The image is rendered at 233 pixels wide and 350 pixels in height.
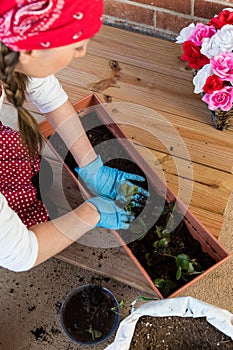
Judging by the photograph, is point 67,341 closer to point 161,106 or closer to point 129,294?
point 129,294

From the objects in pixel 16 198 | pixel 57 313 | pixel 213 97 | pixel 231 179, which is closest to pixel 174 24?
pixel 213 97

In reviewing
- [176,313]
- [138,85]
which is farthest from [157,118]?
[176,313]

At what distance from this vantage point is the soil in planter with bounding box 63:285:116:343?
1198mm

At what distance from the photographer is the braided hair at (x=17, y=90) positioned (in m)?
0.87

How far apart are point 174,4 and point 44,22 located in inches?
36.4

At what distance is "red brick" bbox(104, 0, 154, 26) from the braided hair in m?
0.74

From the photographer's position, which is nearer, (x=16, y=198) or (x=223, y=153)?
(x=16, y=198)

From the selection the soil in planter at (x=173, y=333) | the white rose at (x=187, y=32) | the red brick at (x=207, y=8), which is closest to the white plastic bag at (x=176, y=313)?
the soil in planter at (x=173, y=333)

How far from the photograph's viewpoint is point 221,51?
134 centimetres

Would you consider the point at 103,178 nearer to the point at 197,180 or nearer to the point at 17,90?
the point at 197,180

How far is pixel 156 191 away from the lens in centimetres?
Result: 125

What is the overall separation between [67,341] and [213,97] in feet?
2.39

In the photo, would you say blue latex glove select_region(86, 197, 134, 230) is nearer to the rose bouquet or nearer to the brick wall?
the rose bouquet

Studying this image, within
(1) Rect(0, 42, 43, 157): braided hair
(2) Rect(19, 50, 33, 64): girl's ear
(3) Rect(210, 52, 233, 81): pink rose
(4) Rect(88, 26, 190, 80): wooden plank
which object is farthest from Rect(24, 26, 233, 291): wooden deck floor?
(2) Rect(19, 50, 33, 64): girl's ear
